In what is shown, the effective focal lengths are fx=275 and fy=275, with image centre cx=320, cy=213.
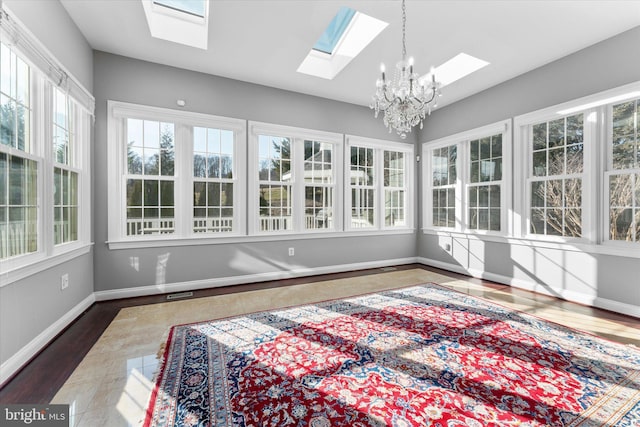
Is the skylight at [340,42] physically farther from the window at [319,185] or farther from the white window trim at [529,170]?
the white window trim at [529,170]

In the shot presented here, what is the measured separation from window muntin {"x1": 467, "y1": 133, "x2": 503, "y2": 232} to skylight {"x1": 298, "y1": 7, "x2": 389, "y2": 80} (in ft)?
8.97

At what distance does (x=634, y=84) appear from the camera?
3.01 m

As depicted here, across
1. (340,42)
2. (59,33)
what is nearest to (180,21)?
(59,33)

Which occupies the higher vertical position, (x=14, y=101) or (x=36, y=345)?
(x=14, y=101)

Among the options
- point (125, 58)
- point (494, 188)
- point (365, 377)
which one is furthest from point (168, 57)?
point (494, 188)

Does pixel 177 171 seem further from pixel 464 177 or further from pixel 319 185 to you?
pixel 464 177

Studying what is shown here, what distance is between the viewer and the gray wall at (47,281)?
1.98m

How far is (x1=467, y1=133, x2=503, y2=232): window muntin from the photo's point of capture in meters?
4.50

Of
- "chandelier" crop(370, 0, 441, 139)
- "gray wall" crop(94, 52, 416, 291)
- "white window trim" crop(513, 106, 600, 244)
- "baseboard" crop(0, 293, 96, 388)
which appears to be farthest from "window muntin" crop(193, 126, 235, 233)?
"white window trim" crop(513, 106, 600, 244)

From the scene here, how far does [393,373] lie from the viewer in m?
2.00

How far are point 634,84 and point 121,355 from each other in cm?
571

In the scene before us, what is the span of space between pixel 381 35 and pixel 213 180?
293 cm

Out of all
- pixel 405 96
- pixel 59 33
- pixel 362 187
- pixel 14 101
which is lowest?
pixel 362 187

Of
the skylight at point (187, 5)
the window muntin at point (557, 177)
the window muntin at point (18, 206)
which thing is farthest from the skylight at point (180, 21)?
the window muntin at point (557, 177)
